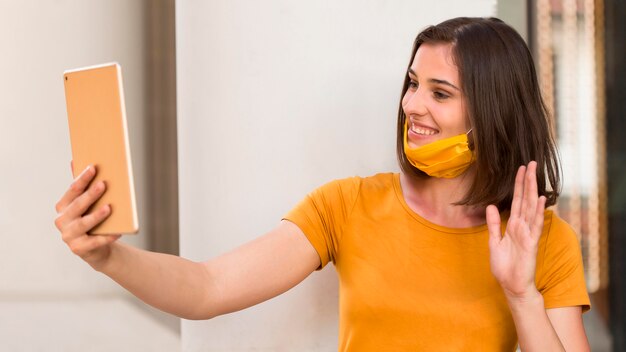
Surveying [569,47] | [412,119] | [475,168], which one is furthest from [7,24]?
[569,47]

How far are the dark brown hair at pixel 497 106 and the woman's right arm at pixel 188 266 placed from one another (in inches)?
13.8

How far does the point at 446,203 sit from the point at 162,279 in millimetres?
689

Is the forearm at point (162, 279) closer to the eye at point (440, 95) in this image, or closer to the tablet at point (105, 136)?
the tablet at point (105, 136)

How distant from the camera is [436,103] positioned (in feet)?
5.09

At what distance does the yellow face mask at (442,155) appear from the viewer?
152 cm

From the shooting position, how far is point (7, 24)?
1.73m

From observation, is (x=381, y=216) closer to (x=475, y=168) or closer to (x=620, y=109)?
(x=475, y=168)

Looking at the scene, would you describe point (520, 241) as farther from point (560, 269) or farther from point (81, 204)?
point (81, 204)

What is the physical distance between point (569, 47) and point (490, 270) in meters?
0.77

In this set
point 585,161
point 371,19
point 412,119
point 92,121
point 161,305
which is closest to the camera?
point 92,121

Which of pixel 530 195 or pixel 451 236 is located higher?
pixel 530 195

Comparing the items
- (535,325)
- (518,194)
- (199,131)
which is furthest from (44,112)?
(535,325)

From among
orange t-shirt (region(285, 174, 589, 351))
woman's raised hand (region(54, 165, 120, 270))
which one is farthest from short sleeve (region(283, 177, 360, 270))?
woman's raised hand (region(54, 165, 120, 270))

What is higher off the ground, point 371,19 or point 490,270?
point 371,19
